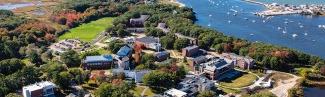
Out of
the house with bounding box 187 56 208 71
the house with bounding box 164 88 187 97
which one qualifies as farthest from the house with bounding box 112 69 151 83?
the house with bounding box 187 56 208 71

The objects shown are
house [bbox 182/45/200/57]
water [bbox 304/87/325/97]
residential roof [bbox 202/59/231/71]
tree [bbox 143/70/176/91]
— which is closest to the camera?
tree [bbox 143/70/176/91]

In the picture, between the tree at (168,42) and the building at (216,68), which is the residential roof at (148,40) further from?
the building at (216,68)

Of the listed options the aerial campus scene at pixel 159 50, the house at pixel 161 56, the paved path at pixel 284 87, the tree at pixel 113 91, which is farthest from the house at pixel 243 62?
the tree at pixel 113 91

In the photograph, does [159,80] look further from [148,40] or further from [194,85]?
[148,40]

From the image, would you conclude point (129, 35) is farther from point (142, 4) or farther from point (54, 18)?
point (142, 4)

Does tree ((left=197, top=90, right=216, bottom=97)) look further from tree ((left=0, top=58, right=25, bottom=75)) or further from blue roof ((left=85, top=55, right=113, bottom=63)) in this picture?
tree ((left=0, top=58, right=25, bottom=75))

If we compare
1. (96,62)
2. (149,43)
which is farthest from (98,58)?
(149,43)
